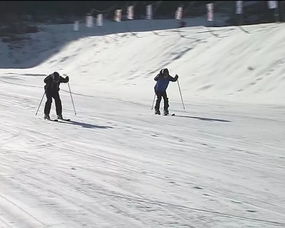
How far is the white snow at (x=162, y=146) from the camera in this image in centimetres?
691

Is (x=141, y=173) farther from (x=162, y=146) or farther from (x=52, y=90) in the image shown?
(x=52, y=90)

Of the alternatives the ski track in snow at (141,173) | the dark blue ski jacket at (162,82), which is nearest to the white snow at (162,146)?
the ski track in snow at (141,173)

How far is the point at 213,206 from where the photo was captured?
7090 mm

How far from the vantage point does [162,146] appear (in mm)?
11797

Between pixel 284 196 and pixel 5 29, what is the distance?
153 feet

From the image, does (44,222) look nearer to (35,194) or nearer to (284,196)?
(35,194)

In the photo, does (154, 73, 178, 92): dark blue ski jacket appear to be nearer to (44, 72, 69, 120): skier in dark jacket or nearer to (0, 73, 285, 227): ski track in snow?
(0, 73, 285, 227): ski track in snow

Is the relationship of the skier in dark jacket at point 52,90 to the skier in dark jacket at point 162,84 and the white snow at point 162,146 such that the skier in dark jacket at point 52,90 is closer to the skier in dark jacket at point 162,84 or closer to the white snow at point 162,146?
the white snow at point 162,146

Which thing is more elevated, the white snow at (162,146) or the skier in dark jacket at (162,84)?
the skier in dark jacket at (162,84)

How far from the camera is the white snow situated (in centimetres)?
691

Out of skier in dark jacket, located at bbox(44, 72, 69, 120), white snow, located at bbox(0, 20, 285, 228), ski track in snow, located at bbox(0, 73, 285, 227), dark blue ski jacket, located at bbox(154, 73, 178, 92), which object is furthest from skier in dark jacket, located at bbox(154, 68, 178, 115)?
skier in dark jacket, located at bbox(44, 72, 69, 120)

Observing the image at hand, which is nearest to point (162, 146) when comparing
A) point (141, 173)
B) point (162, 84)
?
point (141, 173)

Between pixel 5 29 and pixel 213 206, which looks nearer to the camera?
pixel 213 206

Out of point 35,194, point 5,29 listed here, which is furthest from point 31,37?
point 35,194
